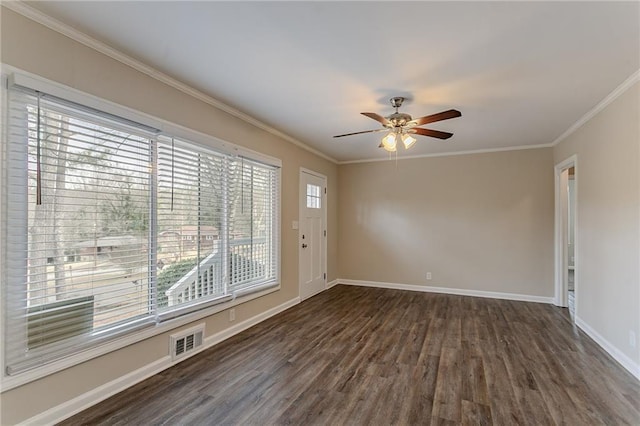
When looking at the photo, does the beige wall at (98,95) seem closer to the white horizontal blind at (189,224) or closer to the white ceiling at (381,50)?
the white ceiling at (381,50)

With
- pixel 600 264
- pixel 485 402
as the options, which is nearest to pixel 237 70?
pixel 485 402

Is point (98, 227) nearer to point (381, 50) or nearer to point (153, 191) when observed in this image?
point (153, 191)

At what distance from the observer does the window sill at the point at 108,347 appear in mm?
1797

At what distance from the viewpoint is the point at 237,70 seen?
256 cm

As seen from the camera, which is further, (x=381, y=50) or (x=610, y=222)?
(x=610, y=222)

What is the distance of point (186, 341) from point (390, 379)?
1907 millimetres

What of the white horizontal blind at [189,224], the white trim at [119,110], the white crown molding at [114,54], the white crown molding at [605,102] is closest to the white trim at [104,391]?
the white horizontal blind at [189,224]

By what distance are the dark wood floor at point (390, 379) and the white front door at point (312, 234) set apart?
1222 mm

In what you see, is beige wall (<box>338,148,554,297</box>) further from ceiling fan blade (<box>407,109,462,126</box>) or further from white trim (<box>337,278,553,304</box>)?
ceiling fan blade (<box>407,109,462,126</box>)

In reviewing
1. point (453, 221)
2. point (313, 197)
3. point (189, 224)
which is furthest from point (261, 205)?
point (453, 221)

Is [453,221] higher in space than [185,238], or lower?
higher

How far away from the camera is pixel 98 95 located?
2219 mm

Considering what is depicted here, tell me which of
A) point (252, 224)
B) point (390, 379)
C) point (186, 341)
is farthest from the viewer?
point (252, 224)

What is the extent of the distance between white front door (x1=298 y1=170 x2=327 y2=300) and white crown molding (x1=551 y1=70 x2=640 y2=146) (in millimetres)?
3722
